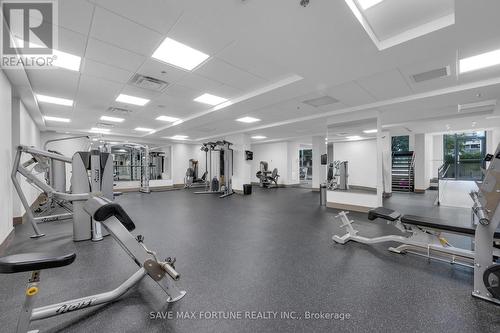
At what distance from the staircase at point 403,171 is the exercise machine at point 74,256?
10523 millimetres

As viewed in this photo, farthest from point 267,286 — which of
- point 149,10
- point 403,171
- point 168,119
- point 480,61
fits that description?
point 403,171

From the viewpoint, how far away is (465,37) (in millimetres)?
2375

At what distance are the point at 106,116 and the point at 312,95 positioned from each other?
19.9ft

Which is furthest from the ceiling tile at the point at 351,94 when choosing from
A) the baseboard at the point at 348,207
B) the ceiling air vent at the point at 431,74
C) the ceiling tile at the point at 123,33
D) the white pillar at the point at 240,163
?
the white pillar at the point at 240,163

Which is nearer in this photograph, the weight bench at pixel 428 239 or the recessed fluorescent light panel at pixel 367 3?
the recessed fluorescent light panel at pixel 367 3

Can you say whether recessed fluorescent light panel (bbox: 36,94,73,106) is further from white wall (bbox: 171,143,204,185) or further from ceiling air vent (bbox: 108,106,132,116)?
white wall (bbox: 171,143,204,185)

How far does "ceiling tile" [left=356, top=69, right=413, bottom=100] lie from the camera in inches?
137

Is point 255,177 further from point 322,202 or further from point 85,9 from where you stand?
point 85,9

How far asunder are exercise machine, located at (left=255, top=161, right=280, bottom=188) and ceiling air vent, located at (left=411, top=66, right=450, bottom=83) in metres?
8.10

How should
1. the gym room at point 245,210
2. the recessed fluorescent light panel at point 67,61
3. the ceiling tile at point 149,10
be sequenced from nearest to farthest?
1. the gym room at point 245,210
2. the ceiling tile at point 149,10
3. the recessed fluorescent light panel at point 67,61

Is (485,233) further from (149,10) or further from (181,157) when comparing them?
(181,157)

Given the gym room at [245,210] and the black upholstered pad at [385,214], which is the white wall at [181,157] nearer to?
the gym room at [245,210]

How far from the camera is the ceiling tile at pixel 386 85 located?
348 cm

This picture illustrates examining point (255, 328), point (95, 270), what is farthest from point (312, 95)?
point (95, 270)
